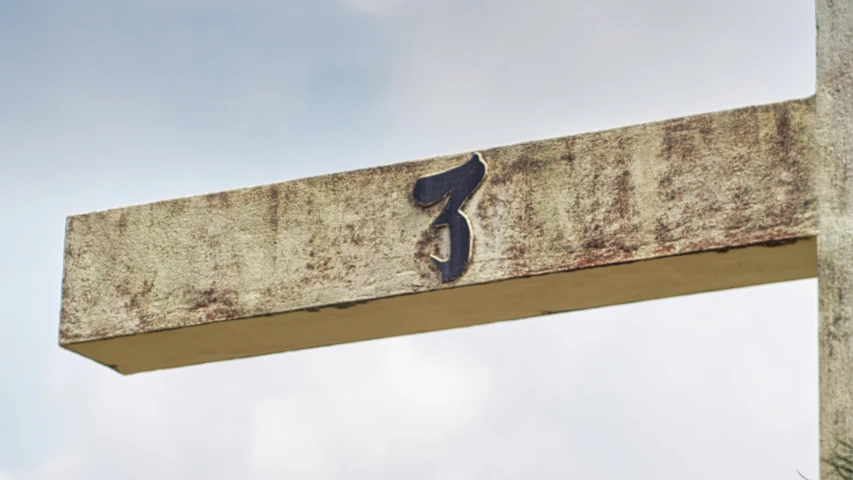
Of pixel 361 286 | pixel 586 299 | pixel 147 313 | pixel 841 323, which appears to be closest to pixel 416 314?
pixel 361 286

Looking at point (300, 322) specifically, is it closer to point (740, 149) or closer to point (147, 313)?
point (147, 313)

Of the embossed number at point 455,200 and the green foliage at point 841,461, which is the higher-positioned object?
the embossed number at point 455,200

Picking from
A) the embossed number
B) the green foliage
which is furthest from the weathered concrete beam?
the green foliage

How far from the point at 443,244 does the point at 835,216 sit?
138 cm

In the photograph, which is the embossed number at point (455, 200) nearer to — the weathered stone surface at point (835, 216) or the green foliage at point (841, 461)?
the weathered stone surface at point (835, 216)

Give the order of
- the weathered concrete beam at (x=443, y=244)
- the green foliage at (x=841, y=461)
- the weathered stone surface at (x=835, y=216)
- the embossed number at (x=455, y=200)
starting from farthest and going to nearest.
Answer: the embossed number at (x=455, y=200)
the weathered concrete beam at (x=443, y=244)
the weathered stone surface at (x=835, y=216)
the green foliage at (x=841, y=461)

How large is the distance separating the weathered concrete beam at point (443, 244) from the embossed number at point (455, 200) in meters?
0.03

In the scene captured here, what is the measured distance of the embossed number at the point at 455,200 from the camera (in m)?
5.43

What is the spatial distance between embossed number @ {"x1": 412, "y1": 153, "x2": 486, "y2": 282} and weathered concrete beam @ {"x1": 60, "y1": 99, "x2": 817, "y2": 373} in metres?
0.03

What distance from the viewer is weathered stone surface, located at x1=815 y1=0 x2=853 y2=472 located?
4.71m

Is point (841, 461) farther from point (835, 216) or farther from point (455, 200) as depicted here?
point (455, 200)

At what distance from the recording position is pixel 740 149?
523cm

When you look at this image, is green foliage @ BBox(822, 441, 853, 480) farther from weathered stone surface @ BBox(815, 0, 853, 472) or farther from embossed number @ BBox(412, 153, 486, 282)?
embossed number @ BBox(412, 153, 486, 282)

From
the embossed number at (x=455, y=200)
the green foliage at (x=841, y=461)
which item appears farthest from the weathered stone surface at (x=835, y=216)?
the embossed number at (x=455, y=200)
